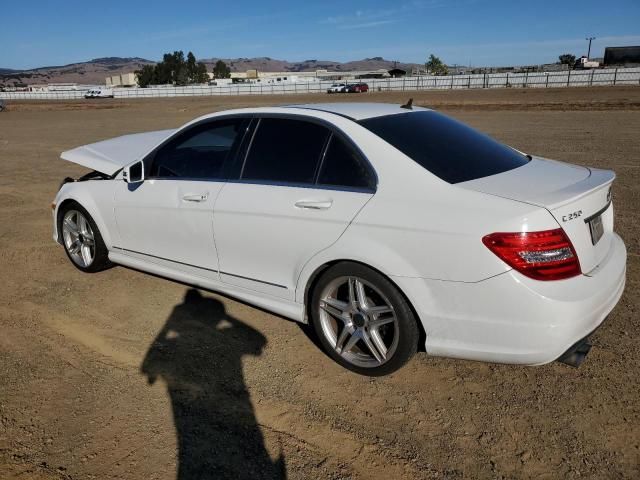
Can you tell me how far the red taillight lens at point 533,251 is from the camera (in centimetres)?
264

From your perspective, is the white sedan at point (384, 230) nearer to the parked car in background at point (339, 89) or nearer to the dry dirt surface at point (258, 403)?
the dry dirt surface at point (258, 403)

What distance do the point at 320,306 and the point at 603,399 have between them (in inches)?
68.8

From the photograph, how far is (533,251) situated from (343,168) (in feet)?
4.11

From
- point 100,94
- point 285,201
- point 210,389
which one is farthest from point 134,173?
point 100,94

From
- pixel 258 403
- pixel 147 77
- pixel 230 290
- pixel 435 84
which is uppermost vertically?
pixel 147 77

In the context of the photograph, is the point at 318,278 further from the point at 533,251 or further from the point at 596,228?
the point at 596,228

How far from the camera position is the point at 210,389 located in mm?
3297

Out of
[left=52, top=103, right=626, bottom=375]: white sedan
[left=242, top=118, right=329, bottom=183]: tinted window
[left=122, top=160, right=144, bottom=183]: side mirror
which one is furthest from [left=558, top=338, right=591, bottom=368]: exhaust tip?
[left=122, top=160, right=144, bottom=183]: side mirror

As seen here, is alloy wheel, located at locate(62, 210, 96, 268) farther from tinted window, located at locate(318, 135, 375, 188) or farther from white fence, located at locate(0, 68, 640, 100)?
white fence, located at locate(0, 68, 640, 100)

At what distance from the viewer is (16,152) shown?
1467cm

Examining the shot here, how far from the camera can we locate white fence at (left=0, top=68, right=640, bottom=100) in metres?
45.5

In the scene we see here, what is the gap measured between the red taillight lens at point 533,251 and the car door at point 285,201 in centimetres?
83

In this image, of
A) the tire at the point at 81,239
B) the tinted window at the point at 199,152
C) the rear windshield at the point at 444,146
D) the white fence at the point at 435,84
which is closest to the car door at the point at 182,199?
the tinted window at the point at 199,152

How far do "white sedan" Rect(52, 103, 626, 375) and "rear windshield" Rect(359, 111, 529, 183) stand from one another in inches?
0.6
